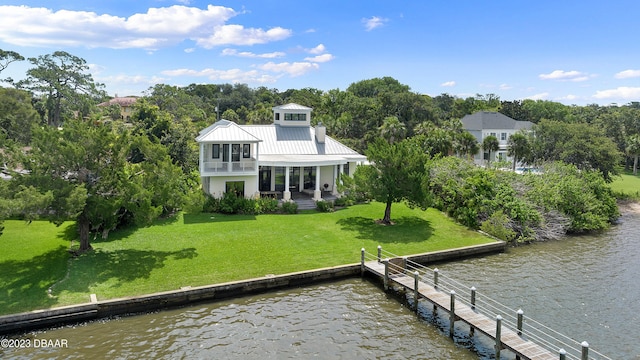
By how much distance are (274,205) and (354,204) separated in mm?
6576

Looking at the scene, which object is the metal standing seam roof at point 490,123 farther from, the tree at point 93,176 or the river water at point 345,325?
the tree at point 93,176

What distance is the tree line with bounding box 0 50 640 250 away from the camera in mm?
17578

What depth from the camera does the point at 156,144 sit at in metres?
Result: 21.2

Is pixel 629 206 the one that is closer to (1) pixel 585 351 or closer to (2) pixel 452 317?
(2) pixel 452 317

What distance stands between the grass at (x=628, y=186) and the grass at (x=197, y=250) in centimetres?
2464

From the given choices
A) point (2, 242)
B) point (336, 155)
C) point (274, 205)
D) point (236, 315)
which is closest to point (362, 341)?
point (236, 315)

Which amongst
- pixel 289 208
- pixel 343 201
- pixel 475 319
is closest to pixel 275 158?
pixel 289 208

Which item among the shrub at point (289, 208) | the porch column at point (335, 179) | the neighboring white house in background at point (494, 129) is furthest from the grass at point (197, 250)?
the neighboring white house in background at point (494, 129)

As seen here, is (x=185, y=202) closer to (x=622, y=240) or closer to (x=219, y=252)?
(x=219, y=252)

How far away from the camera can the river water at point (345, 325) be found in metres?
13.5

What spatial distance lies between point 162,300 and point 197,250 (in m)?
4.59

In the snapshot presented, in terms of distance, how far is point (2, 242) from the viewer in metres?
20.2

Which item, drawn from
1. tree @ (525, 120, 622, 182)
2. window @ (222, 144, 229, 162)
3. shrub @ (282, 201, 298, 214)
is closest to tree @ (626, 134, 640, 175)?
tree @ (525, 120, 622, 182)

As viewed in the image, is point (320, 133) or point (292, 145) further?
point (320, 133)
